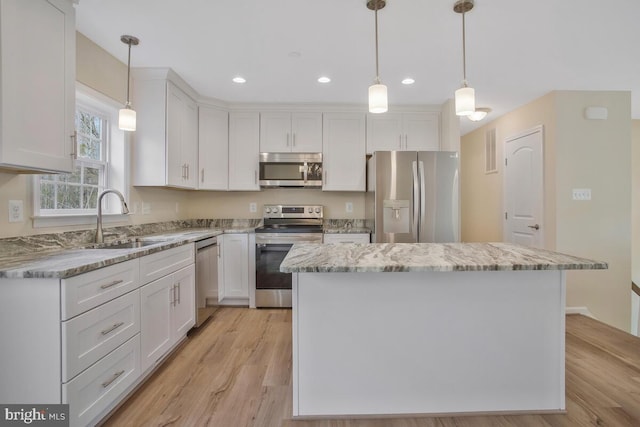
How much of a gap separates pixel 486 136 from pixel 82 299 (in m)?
5.13

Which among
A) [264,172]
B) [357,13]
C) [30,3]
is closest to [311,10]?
[357,13]

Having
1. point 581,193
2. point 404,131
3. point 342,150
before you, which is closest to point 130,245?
point 342,150

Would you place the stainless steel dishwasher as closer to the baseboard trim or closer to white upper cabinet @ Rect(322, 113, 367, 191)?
white upper cabinet @ Rect(322, 113, 367, 191)

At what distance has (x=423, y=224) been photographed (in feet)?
10.5

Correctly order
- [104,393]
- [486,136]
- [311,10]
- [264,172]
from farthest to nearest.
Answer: [486,136] < [264,172] < [311,10] < [104,393]

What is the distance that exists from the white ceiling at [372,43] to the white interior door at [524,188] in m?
0.63

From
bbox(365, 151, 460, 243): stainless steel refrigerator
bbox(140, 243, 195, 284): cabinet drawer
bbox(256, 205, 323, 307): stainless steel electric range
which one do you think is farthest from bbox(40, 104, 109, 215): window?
bbox(365, 151, 460, 243): stainless steel refrigerator

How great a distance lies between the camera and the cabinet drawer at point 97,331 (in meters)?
1.33

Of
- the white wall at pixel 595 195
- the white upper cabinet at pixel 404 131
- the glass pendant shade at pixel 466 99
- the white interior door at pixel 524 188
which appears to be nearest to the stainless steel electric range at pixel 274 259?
the white upper cabinet at pixel 404 131

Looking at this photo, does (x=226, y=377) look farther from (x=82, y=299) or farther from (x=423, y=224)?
(x=423, y=224)

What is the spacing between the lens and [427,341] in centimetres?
160

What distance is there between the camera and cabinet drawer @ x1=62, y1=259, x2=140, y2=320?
1.33 m

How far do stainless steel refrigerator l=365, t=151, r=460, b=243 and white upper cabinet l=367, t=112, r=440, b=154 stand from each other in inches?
21.6

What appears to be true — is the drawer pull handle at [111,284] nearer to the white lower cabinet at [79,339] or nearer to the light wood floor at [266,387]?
the white lower cabinet at [79,339]
